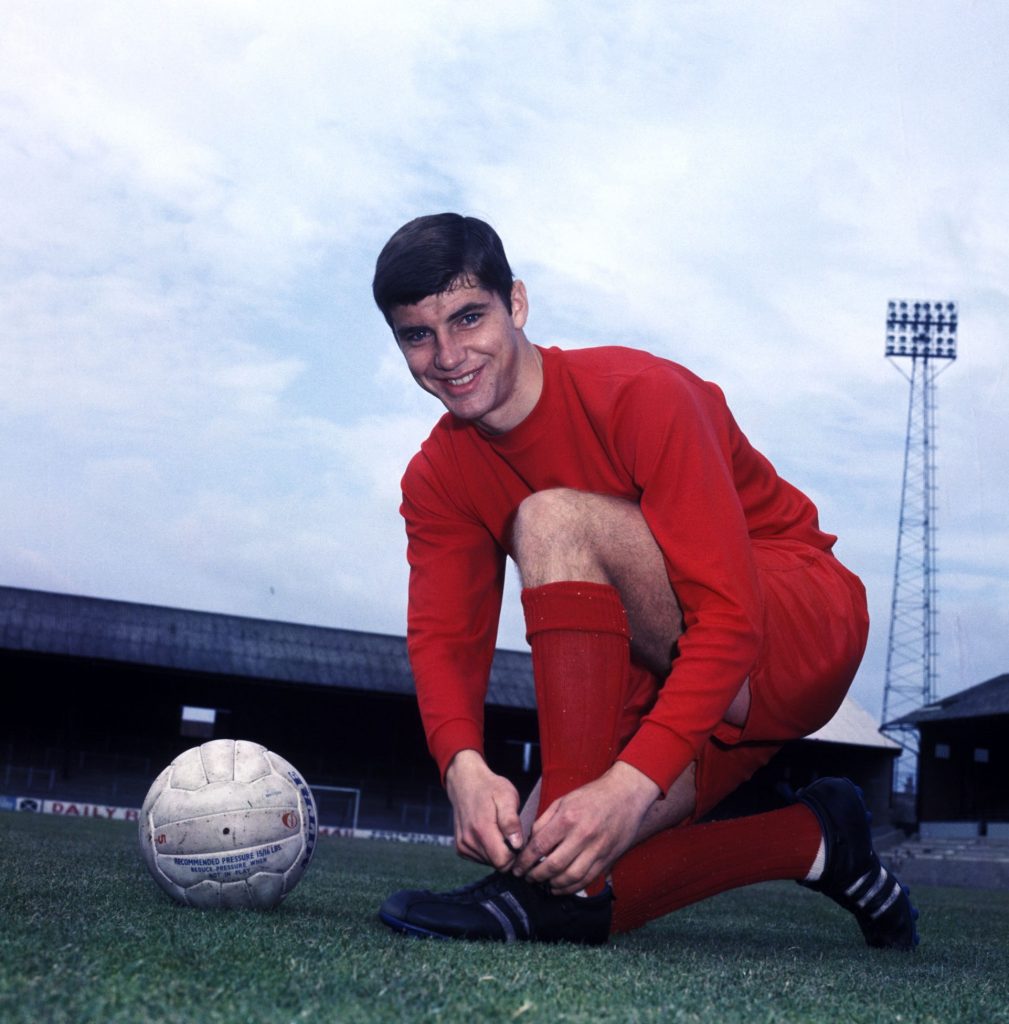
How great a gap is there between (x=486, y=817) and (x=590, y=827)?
0.95 ft

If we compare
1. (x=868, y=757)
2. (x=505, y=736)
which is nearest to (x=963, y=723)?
(x=868, y=757)

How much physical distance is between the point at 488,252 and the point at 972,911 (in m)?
5.45

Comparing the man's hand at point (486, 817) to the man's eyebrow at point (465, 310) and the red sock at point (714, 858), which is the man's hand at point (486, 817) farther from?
the man's eyebrow at point (465, 310)

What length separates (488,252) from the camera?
2629 mm

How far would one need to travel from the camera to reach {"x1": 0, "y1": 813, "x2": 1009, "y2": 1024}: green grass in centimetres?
141

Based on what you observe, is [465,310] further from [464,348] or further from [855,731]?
[855,731]

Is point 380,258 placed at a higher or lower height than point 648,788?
higher

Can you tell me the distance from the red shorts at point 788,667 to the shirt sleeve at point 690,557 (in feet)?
0.92

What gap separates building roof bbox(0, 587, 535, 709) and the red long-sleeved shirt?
22.0m

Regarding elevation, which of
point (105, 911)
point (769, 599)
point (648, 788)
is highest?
point (769, 599)

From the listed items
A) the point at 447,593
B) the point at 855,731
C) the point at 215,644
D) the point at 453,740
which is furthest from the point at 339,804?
the point at 453,740

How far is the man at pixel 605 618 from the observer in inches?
89.4

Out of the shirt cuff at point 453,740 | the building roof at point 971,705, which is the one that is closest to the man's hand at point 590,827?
the shirt cuff at point 453,740

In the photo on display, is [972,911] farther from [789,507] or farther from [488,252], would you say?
[488,252]
